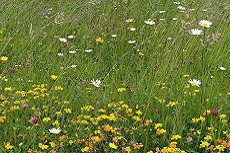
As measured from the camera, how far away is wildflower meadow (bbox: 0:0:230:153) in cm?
230

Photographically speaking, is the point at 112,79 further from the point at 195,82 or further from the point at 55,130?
the point at 55,130

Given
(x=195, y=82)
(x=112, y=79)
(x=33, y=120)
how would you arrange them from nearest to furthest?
(x=33, y=120) < (x=195, y=82) < (x=112, y=79)

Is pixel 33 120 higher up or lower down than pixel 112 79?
higher up

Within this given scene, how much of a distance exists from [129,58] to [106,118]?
116 cm

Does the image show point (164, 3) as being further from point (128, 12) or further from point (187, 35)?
point (187, 35)

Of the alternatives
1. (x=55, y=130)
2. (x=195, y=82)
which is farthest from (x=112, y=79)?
(x=55, y=130)

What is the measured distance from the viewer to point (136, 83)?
9.62 feet

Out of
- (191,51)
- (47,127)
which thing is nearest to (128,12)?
(191,51)

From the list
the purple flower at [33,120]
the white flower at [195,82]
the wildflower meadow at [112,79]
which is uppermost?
the purple flower at [33,120]

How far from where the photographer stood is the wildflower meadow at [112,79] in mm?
2301

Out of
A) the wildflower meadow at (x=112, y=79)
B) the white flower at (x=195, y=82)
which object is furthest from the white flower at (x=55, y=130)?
the white flower at (x=195, y=82)

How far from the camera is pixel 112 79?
120 inches

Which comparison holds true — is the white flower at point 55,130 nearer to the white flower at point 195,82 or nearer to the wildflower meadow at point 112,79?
the wildflower meadow at point 112,79

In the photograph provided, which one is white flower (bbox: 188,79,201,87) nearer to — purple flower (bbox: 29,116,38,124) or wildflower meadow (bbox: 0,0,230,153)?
wildflower meadow (bbox: 0,0,230,153)
